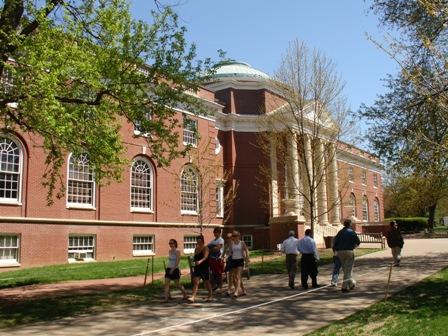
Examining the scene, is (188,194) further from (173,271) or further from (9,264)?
(173,271)

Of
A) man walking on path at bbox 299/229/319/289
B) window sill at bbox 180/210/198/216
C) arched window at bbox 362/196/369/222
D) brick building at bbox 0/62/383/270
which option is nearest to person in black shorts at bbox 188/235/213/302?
man walking on path at bbox 299/229/319/289

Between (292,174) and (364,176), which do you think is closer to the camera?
(292,174)

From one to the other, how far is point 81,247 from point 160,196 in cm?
652

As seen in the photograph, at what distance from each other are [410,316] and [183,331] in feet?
14.6

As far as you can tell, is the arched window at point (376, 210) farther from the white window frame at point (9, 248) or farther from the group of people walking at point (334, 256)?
the group of people walking at point (334, 256)

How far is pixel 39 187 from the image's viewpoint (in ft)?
80.3

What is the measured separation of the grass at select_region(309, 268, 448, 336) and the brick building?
797 centimetres

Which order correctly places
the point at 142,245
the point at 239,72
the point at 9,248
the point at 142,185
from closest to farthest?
the point at 9,248 < the point at 142,245 < the point at 142,185 < the point at 239,72

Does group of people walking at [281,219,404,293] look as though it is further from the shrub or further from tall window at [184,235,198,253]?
the shrub

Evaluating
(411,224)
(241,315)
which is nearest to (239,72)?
(241,315)

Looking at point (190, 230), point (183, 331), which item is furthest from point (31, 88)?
point (190, 230)

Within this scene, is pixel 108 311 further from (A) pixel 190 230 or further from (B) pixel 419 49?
(A) pixel 190 230

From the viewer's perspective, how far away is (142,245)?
3019 cm

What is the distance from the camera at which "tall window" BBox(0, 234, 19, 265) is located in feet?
74.8
